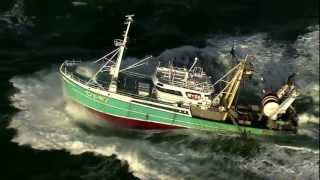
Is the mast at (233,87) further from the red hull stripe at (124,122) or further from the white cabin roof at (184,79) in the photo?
the red hull stripe at (124,122)

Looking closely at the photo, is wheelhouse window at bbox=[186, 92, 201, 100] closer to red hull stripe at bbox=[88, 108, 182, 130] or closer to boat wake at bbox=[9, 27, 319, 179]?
boat wake at bbox=[9, 27, 319, 179]

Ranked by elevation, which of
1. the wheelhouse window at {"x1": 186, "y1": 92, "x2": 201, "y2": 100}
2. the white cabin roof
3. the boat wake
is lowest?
the boat wake

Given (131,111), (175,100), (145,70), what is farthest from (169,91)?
(145,70)

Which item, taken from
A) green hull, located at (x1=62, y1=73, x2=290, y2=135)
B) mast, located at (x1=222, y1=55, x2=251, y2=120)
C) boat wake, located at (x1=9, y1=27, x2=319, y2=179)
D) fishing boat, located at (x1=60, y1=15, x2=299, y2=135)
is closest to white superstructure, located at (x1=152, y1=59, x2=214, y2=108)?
fishing boat, located at (x1=60, y1=15, x2=299, y2=135)

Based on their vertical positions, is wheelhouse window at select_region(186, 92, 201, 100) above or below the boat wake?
above

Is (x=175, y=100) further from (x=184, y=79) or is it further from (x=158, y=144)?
(x=158, y=144)

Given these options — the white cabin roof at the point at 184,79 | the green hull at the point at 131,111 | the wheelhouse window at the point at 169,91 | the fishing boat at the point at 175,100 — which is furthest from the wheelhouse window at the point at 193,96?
the green hull at the point at 131,111
